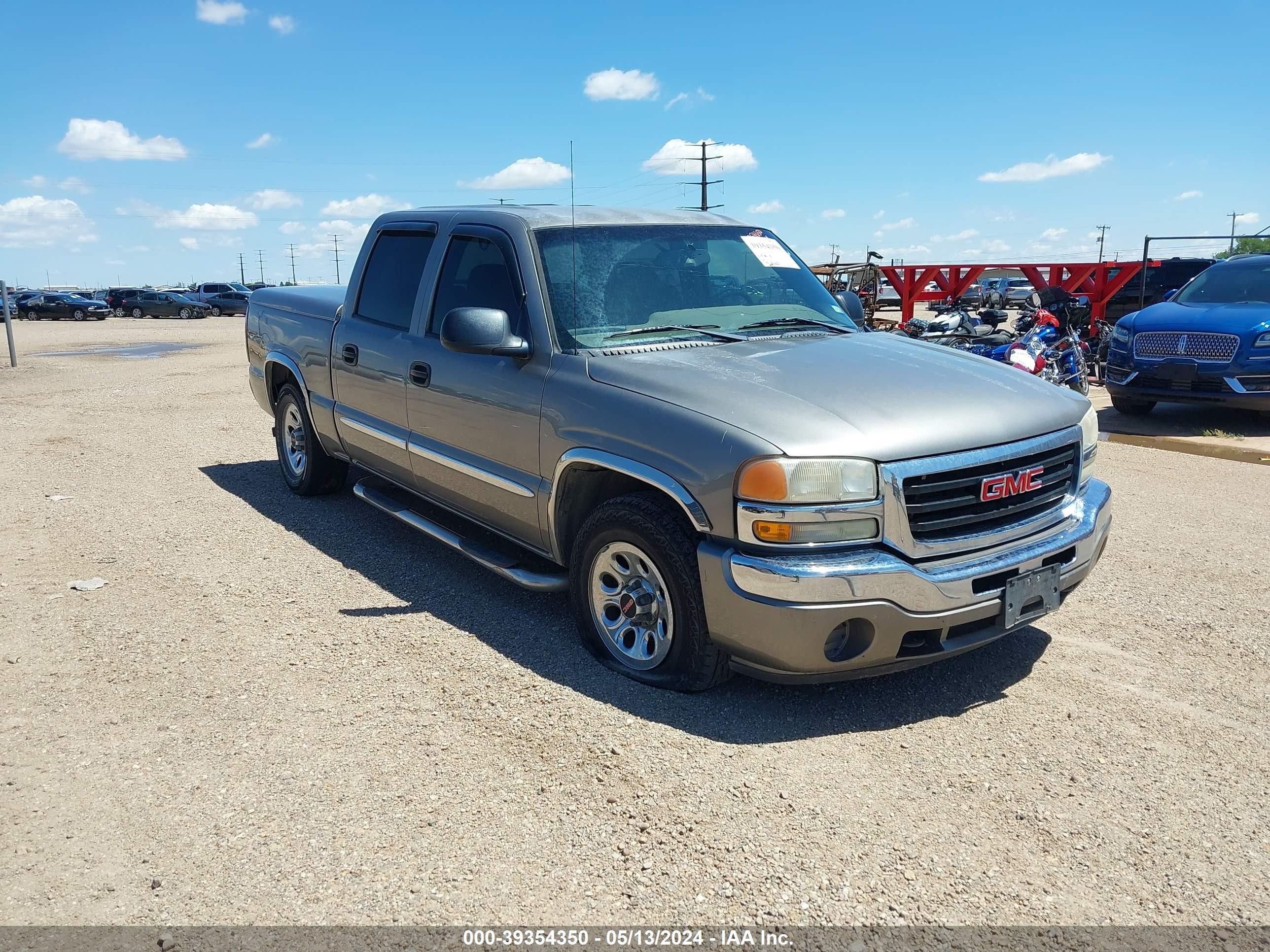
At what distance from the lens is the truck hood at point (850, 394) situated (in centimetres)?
340

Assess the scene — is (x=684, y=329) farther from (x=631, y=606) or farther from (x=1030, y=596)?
(x=1030, y=596)

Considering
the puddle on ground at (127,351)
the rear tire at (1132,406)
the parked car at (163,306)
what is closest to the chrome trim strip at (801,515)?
the rear tire at (1132,406)

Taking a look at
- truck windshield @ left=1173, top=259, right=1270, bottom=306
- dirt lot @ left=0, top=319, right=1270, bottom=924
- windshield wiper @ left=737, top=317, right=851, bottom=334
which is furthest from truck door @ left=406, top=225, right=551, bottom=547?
truck windshield @ left=1173, top=259, right=1270, bottom=306

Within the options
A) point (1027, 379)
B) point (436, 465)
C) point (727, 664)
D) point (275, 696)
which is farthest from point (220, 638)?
point (1027, 379)

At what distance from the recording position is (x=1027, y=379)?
4262 millimetres

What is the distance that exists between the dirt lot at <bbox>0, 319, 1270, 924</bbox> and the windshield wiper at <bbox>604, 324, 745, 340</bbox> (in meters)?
1.42

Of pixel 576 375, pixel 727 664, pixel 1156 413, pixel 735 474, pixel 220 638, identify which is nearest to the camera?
pixel 735 474

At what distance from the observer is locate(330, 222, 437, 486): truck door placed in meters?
5.31

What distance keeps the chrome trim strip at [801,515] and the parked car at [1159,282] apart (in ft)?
62.2

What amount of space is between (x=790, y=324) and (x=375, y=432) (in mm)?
2486

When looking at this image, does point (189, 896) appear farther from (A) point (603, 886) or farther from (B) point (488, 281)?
(B) point (488, 281)

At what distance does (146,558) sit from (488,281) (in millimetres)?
2773

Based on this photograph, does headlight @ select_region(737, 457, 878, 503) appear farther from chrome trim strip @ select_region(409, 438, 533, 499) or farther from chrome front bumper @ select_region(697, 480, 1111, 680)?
chrome trim strip @ select_region(409, 438, 533, 499)

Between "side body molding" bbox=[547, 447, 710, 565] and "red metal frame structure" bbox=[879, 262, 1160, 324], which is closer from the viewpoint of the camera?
"side body molding" bbox=[547, 447, 710, 565]
